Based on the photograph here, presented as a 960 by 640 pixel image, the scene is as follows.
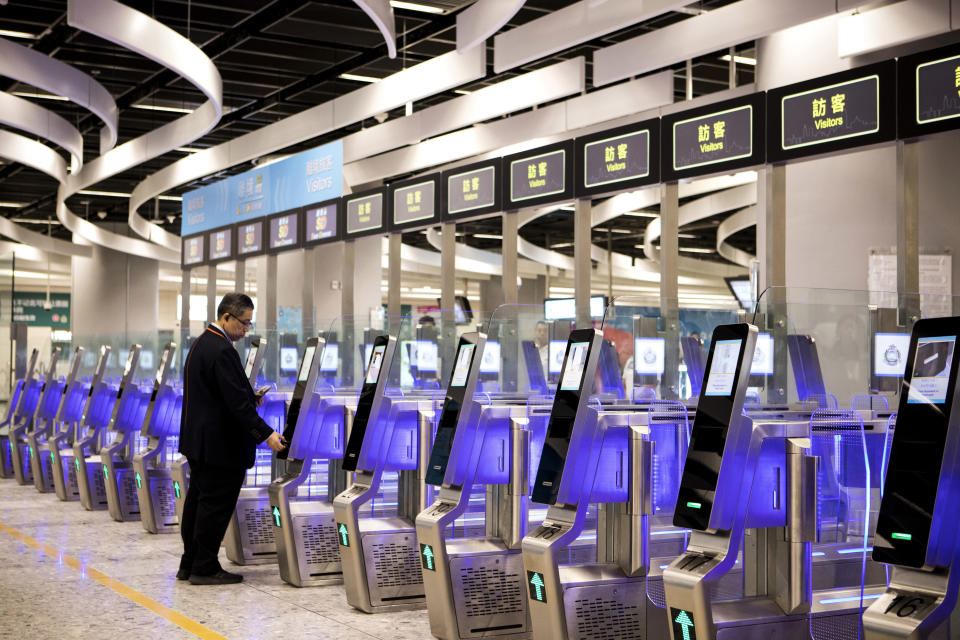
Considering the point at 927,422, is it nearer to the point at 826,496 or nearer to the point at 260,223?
the point at 826,496

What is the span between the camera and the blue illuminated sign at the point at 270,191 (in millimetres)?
11711

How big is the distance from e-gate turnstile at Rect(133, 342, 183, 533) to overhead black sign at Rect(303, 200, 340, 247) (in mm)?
3296

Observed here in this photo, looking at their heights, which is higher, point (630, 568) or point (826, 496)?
point (826, 496)

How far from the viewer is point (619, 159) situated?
8031mm

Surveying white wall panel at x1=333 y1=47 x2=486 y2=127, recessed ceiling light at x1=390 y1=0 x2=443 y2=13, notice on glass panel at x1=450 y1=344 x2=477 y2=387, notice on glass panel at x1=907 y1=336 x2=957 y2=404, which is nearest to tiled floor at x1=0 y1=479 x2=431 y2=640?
notice on glass panel at x1=450 y1=344 x2=477 y2=387

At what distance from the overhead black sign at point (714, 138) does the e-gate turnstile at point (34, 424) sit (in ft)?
23.7

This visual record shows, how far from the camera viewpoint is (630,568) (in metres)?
4.36

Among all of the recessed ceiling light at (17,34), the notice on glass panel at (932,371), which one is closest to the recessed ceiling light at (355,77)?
the recessed ceiling light at (17,34)

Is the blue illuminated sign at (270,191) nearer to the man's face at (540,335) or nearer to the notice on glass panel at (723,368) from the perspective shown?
the man's face at (540,335)

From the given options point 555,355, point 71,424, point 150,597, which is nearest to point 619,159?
point 555,355

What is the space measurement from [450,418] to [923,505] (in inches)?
95.5

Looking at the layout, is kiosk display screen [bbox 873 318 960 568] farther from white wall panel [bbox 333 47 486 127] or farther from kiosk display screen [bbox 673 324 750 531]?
white wall panel [bbox 333 47 486 127]

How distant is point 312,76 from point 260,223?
87.1 inches

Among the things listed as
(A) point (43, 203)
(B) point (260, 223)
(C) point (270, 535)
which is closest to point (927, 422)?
(C) point (270, 535)
